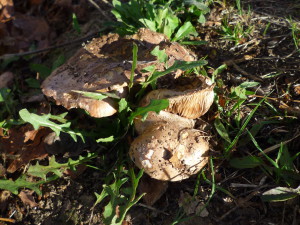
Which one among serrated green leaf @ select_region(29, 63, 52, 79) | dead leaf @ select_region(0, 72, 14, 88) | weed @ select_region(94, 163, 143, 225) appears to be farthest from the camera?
dead leaf @ select_region(0, 72, 14, 88)

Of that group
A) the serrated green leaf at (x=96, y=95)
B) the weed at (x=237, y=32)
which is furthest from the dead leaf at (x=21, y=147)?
the weed at (x=237, y=32)

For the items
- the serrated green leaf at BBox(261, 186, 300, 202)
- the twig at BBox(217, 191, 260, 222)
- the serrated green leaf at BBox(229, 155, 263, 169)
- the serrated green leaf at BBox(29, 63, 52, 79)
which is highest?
the serrated green leaf at BBox(29, 63, 52, 79)

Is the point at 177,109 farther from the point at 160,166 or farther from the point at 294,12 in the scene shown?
the point at 294,12

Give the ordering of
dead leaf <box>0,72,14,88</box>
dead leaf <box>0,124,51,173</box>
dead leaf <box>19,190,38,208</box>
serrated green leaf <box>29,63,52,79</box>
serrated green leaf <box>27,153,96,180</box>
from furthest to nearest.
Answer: dead leaf <box>0,72,14,88</box> → serrated green leaf <box>29,63,52,79</box> → dead leaf <box>0,124,51,173</box> → dead leaf <box>19,190,38,208</box> → serrated green leaf <box>27,153,96,180</box>

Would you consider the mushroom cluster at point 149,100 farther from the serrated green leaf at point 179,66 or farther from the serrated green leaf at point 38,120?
the serrated green leaf at point 38,120

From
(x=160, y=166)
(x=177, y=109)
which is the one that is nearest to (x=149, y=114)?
(x=177, y=109)

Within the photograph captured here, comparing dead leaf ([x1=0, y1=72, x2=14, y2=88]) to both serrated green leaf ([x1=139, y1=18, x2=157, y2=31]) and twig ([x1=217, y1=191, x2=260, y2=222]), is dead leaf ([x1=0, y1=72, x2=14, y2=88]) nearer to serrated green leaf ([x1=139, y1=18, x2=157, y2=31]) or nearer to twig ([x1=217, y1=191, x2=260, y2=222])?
serrated green leaf ([x1=139, y1=18, x2=157, y2=31])

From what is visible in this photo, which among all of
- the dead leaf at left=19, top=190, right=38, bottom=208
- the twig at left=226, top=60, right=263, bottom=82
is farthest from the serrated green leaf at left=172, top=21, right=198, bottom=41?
the dead leaf at left=19, top=190, right=38, bottom=208
